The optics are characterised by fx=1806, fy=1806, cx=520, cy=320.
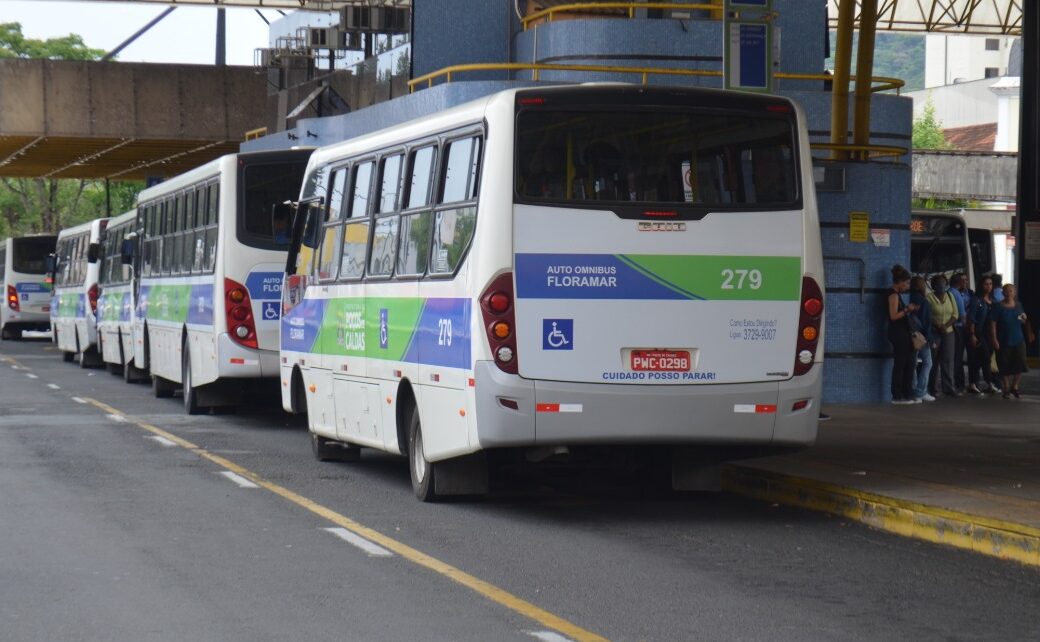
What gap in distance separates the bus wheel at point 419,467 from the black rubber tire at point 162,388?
1332cm

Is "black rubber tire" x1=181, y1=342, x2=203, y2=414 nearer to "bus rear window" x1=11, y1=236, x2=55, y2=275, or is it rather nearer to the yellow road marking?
the yellow road marking

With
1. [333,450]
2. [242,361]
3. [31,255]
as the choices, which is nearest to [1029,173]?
[242,361]

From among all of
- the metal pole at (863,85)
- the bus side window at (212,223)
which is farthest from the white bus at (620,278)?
the metal pole at (863,85)

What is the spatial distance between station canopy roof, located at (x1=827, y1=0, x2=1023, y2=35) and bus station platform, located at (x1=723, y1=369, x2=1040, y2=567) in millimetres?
29412

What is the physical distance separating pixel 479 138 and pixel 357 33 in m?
29.6

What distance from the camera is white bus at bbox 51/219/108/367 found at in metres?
36.7

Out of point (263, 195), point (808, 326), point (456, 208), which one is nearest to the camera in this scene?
point (808, 326)

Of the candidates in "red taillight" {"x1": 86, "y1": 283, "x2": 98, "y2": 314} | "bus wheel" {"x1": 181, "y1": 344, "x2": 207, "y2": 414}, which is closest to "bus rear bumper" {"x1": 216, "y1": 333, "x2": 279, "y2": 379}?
"bus wheel" {"x1": 181, "y1": 344, "x2": 207, "y2": 414}

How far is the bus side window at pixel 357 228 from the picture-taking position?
49.6 ft

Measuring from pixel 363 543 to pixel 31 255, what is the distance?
156 ft

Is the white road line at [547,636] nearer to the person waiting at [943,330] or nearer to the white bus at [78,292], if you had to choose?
the person waiting at [943,330]

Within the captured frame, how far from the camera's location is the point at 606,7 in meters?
26.6

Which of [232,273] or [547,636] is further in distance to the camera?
[232,273]

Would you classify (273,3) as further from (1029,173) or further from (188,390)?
(188,390)
